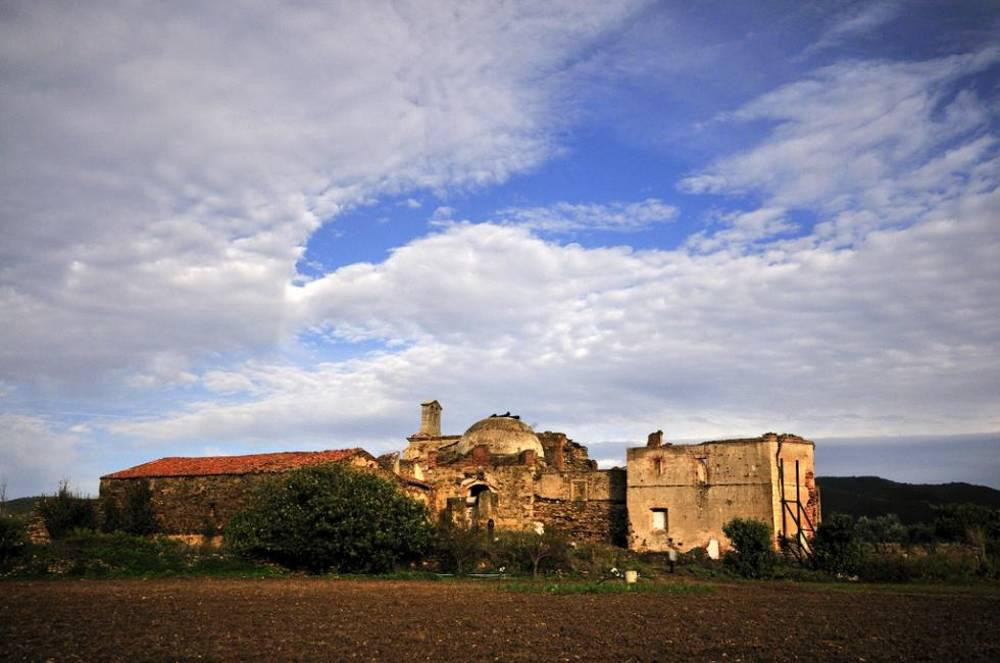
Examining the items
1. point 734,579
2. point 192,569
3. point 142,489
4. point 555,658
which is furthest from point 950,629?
point 142,489

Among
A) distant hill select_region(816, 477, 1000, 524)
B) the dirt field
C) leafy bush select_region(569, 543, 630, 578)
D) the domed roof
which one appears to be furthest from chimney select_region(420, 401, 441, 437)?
distant hill select_region(816, 477, 1000, 524)

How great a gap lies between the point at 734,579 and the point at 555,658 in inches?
670

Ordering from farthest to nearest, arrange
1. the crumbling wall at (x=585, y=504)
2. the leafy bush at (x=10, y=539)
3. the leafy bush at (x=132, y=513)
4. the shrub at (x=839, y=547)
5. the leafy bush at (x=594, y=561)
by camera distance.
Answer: the crumbling wall at (x=585, y=504)
the leafy bush at (x=132, y=513)
the leafy bush at (x=594, y=561)
the shrub at (x=839, y=547)
the leafy bush at (x=10, y=539)

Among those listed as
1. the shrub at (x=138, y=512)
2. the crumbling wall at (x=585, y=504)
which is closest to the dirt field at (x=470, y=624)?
the shrub at (x=138, y=512)

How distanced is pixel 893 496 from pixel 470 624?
79.5 meters

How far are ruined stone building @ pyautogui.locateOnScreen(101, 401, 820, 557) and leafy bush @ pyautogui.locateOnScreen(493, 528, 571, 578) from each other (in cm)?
593

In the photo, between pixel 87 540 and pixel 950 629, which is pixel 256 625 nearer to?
pixel 950 629

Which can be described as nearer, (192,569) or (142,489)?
(192,569)

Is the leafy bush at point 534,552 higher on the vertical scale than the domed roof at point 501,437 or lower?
lower

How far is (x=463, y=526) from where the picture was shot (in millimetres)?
30172

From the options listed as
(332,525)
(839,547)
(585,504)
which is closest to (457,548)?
(332,525)

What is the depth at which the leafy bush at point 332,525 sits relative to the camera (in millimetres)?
27188

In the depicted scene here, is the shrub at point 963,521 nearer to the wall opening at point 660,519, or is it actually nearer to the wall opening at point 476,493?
the wall opening at point 660,519

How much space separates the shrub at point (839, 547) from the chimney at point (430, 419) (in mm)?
26329
